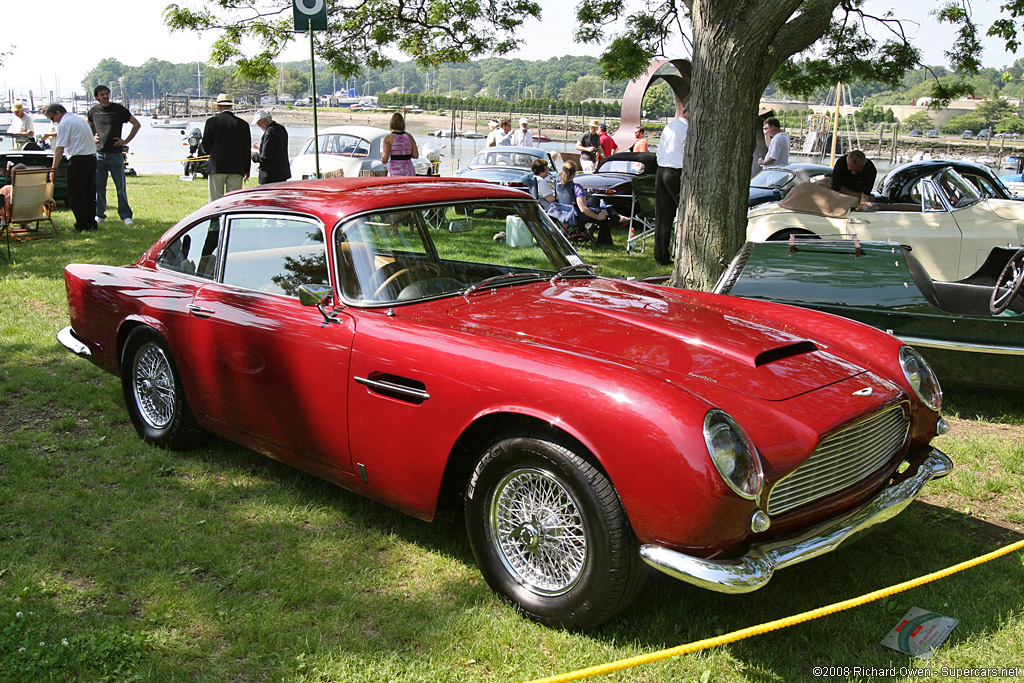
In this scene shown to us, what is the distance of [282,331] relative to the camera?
3.89 metres

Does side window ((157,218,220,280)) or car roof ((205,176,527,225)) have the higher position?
car roof ((205,176,527,225))

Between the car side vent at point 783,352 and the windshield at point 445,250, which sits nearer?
the car side vent at point 783,352

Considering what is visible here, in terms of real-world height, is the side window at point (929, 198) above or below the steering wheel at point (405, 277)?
above

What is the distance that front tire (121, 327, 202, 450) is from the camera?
466 centimetres

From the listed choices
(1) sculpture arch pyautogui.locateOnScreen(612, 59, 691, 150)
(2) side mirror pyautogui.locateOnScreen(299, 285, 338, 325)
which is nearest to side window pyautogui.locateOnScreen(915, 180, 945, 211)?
(2) side mirror pyautogui.locateOnScreen(299, 285, 338, 325)

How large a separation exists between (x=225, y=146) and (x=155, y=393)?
770cm

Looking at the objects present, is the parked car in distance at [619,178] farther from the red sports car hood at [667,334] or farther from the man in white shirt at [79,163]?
the red sports car hood at [667,334]

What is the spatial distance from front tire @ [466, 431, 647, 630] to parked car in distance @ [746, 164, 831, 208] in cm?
1206

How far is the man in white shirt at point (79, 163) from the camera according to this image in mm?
12047

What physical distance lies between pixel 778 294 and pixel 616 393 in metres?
3.47

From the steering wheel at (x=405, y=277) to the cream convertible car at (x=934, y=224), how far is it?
220 inches

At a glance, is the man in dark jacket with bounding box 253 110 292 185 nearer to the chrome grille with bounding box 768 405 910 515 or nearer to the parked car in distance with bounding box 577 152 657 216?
the parked car in distance with bounding box 577 152 657 216

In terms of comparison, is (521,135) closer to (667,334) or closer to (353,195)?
(353,195)

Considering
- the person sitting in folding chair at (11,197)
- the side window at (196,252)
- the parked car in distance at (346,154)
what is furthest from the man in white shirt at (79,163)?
the side window at (196,252)
